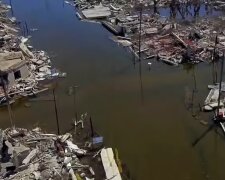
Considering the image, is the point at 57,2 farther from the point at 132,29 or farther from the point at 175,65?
the point at 175,65

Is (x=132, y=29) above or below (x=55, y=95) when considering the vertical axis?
above

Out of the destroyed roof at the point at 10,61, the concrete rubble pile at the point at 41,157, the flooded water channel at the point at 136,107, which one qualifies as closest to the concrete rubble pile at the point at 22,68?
the destroyed roof at the point at 10,61

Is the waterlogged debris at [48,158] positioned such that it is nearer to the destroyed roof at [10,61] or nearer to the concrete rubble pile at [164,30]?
the destroyed roof at [10,61]

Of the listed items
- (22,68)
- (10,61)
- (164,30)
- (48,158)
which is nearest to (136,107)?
(48,158)

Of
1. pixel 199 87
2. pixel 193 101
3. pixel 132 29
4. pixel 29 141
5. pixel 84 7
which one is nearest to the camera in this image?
pixel 29 141

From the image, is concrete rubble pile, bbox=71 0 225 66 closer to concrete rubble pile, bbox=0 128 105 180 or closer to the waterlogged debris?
the waterlogged debris

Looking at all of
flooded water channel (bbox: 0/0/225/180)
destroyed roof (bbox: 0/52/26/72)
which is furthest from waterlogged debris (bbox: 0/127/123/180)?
destroyed roof (bbox: 0/52/26/72)

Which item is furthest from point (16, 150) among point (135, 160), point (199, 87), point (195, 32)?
point (195, 32)
